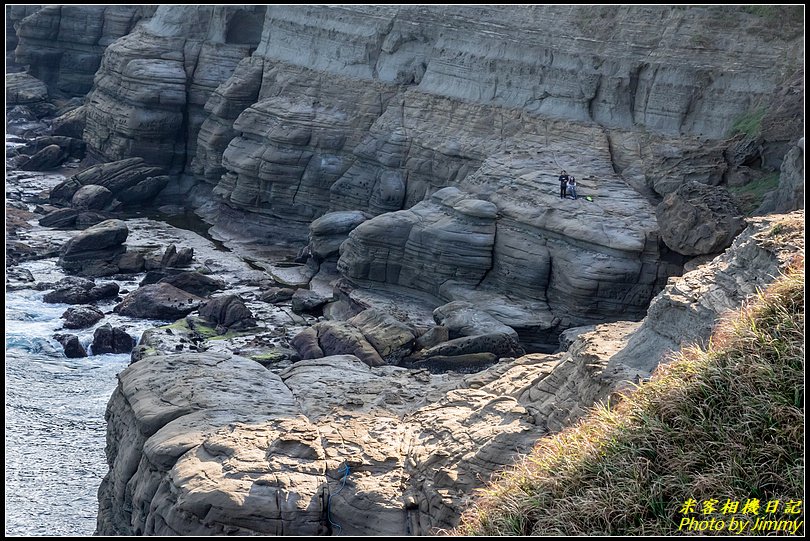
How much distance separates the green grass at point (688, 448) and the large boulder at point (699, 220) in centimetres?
1316

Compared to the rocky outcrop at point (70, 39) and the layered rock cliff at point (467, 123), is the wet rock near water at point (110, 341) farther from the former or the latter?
the rocky outcrop at point (70, 39)

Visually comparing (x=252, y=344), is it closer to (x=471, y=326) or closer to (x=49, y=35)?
(x=471, y=326)

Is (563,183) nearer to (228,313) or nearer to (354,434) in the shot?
(228,313)

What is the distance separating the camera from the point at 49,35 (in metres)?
54.5

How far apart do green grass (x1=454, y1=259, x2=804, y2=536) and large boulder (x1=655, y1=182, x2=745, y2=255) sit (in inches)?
518

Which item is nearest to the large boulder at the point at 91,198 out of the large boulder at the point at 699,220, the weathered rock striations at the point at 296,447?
the large boulder at the point at 699,220

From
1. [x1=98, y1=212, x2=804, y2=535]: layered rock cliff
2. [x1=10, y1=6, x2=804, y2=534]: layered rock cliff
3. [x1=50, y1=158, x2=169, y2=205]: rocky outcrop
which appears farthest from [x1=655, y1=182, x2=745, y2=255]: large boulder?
[x1=50, y1=158, x2=169, y2=205]: rocky outcrop

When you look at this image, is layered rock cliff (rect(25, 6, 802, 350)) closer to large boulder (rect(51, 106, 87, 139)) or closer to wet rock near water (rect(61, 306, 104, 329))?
→ large boulder (rect(51, 106, 87, 139))

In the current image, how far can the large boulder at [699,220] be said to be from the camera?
26688 millimetres

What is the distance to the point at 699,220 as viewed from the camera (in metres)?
27.0

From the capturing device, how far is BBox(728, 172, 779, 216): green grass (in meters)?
28.1

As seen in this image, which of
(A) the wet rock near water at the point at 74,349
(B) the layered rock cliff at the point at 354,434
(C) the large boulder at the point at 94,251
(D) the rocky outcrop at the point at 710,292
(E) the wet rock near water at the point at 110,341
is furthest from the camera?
(C) the large boulder at the point at 94,251

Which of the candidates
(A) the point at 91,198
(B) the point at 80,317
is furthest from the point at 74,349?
(A) the point at 91,198

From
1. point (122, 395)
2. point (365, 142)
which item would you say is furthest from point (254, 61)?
→ point (122, 395)
